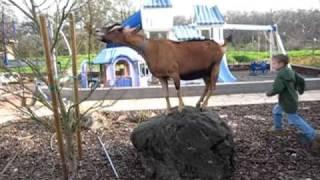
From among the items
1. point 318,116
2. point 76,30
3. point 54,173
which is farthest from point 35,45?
point 318,116

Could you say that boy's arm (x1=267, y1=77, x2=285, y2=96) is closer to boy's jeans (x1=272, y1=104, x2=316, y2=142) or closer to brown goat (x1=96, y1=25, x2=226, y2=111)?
boy's jeans (x1=272, y1=104, x2=316, y2=142)

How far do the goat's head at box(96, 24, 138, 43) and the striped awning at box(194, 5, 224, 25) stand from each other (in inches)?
446

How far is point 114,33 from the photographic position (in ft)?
16.0

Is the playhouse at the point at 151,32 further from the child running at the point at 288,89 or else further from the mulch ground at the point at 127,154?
the child running at the point at 288,89

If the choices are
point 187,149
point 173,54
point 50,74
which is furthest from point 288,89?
point 50,74

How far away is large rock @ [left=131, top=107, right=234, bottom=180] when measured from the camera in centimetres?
465

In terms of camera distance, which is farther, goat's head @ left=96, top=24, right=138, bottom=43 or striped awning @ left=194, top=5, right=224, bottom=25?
striped awning @ left=194, top=5, right=224, bottom=25

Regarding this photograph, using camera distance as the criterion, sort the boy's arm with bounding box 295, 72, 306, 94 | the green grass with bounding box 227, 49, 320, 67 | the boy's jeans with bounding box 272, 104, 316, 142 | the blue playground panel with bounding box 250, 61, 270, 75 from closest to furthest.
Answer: the boy's jeans with bounding box 272, 104, 316, 142, the boy's arm with bounding box 295, 72, 306, 94, the blue playground panel with bounding box 250, 61, 270, 75, the green grass with bounding box 227, 49, 320, 67

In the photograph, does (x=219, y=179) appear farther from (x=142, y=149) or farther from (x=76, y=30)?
(x=76, y=30)

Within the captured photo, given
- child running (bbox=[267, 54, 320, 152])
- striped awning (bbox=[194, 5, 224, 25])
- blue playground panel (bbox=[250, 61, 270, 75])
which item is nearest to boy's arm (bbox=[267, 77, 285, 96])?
child running (bbox=[267, 54, 320, 152])

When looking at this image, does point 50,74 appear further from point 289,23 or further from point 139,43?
point 289,23

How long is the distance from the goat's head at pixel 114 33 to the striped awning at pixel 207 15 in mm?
11316

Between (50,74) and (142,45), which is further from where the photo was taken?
(142,45)

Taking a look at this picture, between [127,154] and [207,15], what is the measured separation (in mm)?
11348
